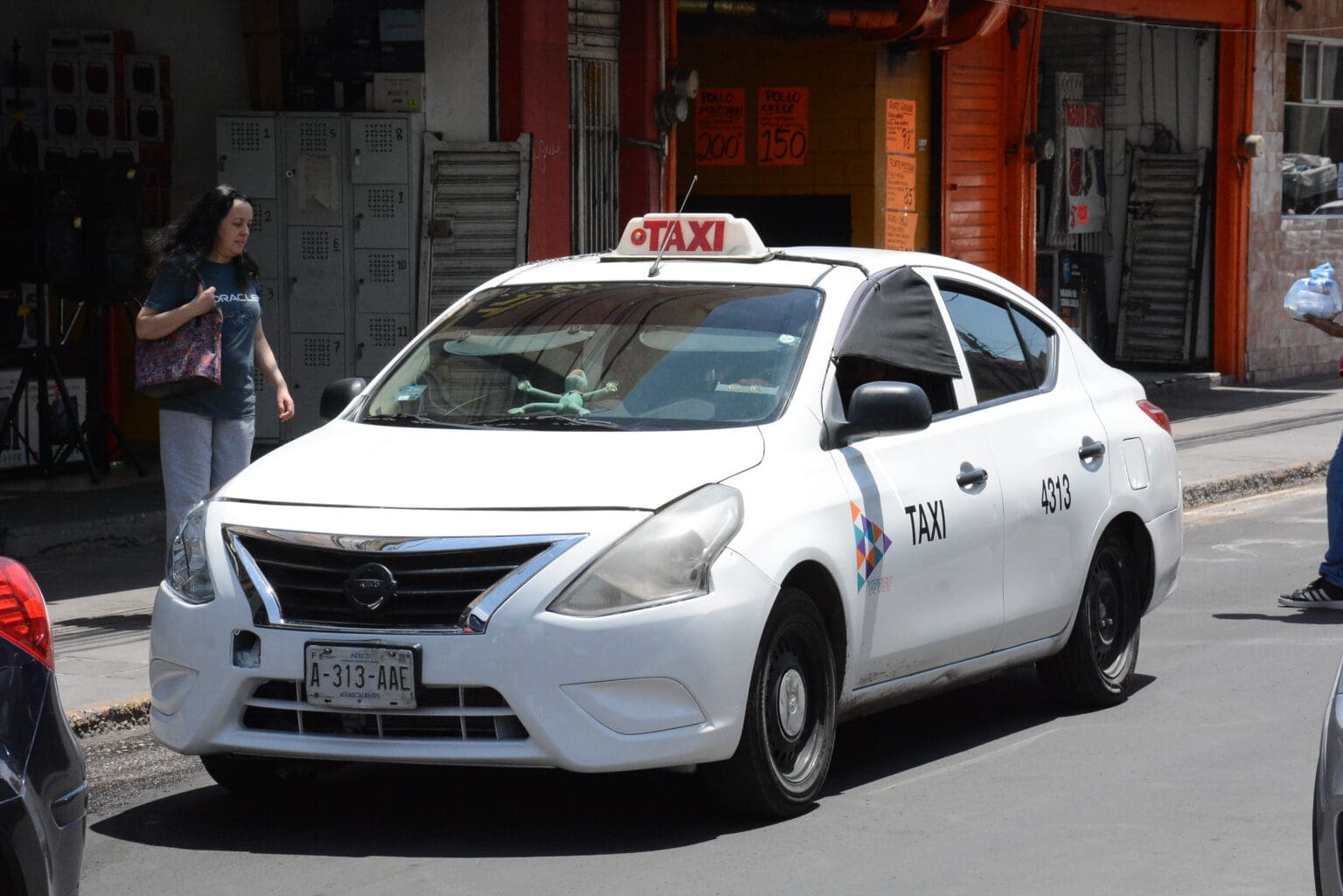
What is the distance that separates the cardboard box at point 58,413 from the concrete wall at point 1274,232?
12642 millimetres

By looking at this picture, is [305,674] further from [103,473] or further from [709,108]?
[709,108]

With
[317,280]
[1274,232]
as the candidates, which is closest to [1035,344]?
[317,280]

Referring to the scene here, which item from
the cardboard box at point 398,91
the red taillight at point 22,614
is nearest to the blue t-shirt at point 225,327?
the red taillight at point 22,614

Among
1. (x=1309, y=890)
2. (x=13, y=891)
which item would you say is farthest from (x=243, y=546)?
(x=1309, y=890)

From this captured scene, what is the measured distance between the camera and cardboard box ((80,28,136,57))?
46.1 feet

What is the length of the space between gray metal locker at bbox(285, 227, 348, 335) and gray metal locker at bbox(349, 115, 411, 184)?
18.1 inches

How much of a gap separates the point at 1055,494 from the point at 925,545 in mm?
920

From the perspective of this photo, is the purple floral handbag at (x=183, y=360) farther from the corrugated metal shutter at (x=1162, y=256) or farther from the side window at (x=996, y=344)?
the corrugated metal shutter at (x=1162, y=256)

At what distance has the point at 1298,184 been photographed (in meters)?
22.6

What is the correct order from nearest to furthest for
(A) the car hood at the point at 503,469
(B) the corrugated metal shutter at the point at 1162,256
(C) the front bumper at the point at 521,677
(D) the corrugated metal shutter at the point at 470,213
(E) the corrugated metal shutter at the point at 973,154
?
(C) the front bumper at the point at 521,677, (A) the car hood at the point at 503,469, (D) the corrugated metal shutter at the point at 470,213, (E) the corrugated metal shutter at the point at 973,154, (B) the corrugated metal shutter at the point at 1162,256

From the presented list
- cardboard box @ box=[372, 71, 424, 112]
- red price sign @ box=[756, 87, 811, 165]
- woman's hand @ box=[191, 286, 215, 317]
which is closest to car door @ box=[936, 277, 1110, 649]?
woman's hand @ box=[191, 286, 215, 317]

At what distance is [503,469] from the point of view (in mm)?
5664

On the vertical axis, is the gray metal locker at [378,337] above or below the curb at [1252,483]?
above

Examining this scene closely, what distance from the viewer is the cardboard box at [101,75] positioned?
14.1m
